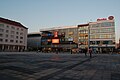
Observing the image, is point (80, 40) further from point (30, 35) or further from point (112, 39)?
point (30, 35)

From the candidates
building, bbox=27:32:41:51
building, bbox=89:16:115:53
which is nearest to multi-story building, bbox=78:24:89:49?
building, bbox=89:16:115:53

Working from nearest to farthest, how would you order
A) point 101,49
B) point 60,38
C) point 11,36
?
point 101,49, point 11,36, point 60,38

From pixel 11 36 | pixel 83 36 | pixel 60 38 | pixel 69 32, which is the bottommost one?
pixel 60 38

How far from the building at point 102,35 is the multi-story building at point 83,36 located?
2.69 meters

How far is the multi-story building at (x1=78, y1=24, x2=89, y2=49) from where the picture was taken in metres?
87.0

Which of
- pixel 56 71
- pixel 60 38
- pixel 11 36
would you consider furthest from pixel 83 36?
pixel 56 71

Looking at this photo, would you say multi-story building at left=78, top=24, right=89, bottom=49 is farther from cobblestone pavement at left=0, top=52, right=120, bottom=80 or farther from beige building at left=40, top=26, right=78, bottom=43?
cobblestone pavement at left=0, top=52, right=120, bottom=80

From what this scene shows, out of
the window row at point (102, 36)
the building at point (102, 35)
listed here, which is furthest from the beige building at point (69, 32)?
the window row at point (102, 36)

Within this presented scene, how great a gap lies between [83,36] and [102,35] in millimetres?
12588

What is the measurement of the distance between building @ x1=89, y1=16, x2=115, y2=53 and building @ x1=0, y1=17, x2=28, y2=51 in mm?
45614

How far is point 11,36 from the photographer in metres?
81.6

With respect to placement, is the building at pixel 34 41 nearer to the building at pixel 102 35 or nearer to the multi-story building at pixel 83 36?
the multi-story building at pixel 83 36

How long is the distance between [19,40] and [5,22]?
48.2 ft

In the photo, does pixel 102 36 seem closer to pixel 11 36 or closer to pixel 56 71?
pixel 11 36
